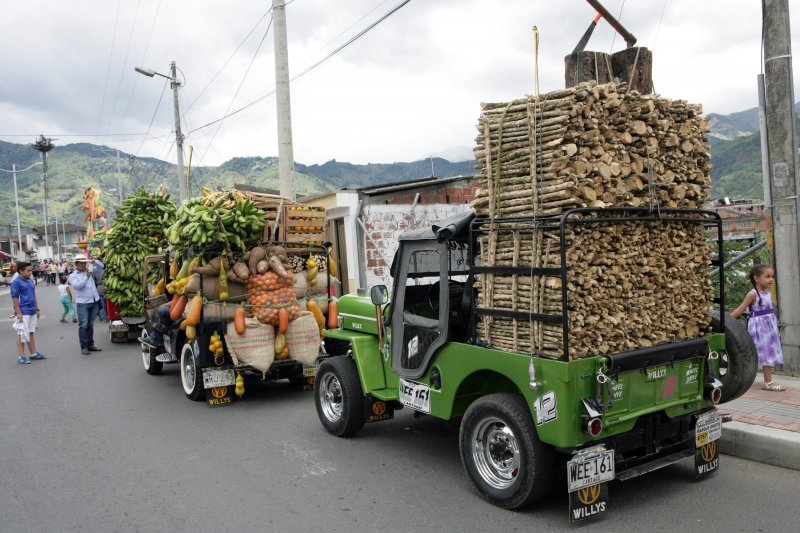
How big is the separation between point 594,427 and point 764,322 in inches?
160

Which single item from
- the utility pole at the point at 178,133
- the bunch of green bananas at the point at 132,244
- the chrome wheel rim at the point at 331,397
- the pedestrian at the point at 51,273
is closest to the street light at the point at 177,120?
the utility pole at the point at 178,133

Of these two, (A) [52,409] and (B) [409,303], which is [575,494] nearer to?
(B) [409,303]

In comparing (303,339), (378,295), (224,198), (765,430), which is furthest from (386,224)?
(765,430)

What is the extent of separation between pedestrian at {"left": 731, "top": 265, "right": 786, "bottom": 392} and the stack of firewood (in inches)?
93.0

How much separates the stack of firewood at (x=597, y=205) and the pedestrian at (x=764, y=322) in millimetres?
2362

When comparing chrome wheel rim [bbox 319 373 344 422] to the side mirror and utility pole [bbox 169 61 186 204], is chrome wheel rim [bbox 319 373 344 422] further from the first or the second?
utility pole [bbox 169 61 186 204]

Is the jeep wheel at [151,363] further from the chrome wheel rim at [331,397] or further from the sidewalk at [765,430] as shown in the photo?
the sidewalk at [765,430]

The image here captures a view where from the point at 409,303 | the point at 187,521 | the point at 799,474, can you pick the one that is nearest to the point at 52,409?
the point at 187,521

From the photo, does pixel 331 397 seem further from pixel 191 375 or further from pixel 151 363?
pixel 151 363

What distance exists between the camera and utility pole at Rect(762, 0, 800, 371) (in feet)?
23.7

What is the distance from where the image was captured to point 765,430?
5.34 m

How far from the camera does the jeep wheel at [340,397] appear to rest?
6.20 meters

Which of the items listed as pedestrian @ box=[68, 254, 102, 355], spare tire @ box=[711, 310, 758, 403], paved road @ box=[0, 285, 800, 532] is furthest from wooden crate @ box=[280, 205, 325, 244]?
pedestrian @ box=[68, 254, 102, 355]

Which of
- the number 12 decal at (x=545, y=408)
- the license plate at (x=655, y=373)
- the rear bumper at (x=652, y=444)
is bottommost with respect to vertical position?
the rear bumper at (x=652, y=444)
